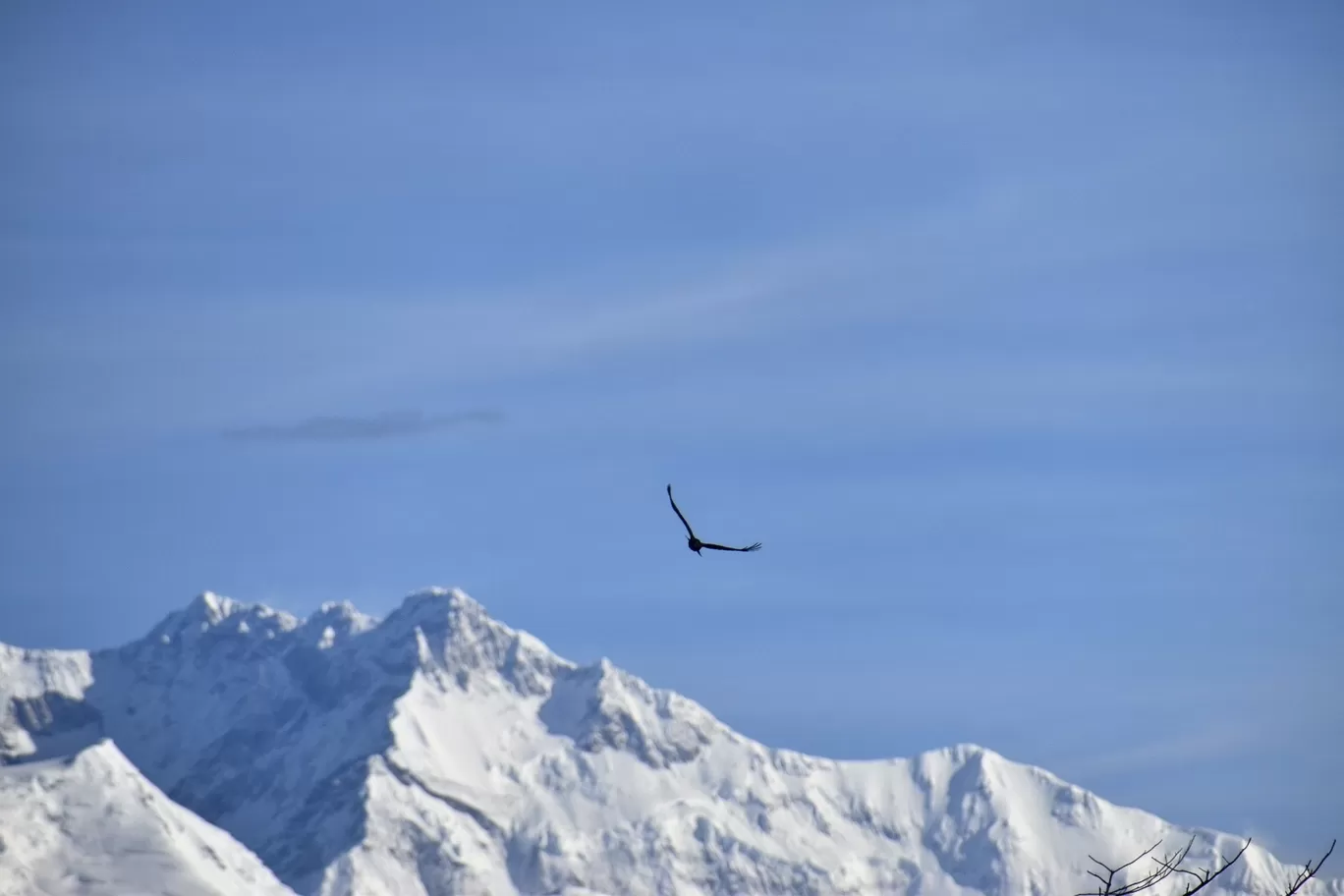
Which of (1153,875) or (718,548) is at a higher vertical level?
(718,548)

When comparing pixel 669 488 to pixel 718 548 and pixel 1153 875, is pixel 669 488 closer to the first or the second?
pixel 718 548

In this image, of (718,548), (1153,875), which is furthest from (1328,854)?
(718,548)

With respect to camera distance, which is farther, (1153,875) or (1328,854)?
(1153,875)

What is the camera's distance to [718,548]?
3244cm

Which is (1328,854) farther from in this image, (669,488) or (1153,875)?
(669,488)

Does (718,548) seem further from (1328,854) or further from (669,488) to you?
(1328,854)

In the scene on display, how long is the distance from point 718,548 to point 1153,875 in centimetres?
856

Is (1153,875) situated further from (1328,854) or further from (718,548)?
(718,548)

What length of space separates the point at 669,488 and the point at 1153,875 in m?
9.47

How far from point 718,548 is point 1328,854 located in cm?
974

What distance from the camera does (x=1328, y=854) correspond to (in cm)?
3216

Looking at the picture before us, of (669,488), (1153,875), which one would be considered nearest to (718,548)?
(669,488)

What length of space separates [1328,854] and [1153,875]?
3.03m

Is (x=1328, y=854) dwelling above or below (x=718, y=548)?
below
